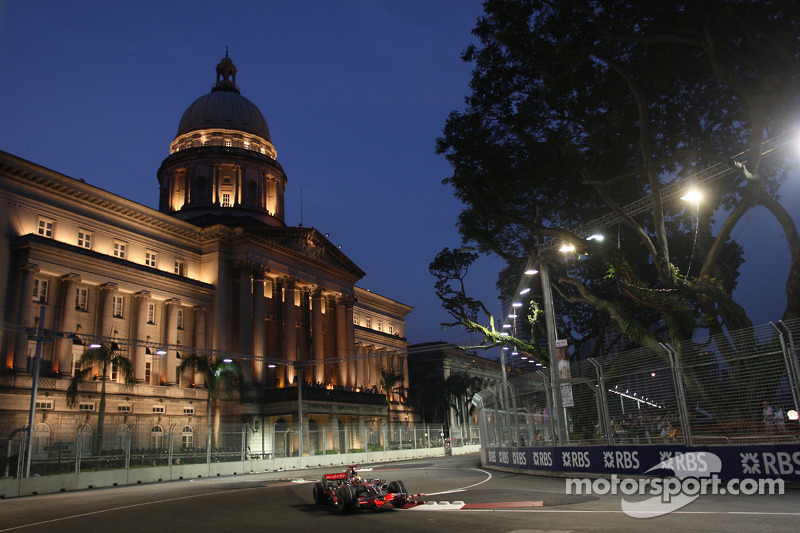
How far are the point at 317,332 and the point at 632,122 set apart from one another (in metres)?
46.5

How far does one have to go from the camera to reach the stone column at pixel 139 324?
49812 mm

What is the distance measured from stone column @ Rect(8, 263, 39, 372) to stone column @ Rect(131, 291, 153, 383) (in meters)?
9.05

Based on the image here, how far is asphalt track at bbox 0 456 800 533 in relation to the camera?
1068 cm

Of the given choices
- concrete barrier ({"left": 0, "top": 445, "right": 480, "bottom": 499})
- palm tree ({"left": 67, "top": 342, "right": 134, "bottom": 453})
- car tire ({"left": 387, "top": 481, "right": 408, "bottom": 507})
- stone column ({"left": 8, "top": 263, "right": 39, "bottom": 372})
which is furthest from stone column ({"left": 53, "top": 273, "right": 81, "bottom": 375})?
car tire ({"left": 387, "top": 481, "right": 408, "bottom": 507})

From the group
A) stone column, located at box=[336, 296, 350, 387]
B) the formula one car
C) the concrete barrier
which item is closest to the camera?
the formula one car

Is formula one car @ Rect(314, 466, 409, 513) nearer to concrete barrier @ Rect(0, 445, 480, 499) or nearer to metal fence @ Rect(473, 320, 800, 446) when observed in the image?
metal fence @ Rect(473, 320, 800, 446)

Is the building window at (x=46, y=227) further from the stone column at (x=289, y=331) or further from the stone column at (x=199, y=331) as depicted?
the stone column at (x=289, y=331)

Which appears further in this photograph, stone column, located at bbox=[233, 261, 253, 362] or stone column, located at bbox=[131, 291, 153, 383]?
stone column, located at bbox=[233, 261, 253, 362]

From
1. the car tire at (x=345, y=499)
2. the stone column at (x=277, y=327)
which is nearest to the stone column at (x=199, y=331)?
the stone column at (x=277, y=327)

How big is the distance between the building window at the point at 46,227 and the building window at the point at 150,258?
28.8ft

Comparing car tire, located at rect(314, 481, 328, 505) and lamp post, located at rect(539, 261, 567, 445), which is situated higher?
lamp post, located at rect(539, 261, 567, 445)

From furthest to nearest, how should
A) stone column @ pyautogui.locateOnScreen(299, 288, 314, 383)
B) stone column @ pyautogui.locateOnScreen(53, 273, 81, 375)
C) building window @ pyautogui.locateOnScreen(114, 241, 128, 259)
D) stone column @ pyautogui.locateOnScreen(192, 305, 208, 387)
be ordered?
stone column @ pyautogui.locateOnScreen(299, 288, 314, 383) → stone column @ pyautogui.locateOnScreen(192, 305, 208, 387) → building window @ pyautogui.locateOnScreen(114, 241, 128, 259) → stone column @ pyautogui.locateOnScreen(53, 273, 81, 375)

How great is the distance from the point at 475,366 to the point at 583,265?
211 ft

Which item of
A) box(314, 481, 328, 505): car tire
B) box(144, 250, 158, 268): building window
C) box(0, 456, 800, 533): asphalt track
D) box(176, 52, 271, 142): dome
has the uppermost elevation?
box(176, 52, 271, 142): dome
